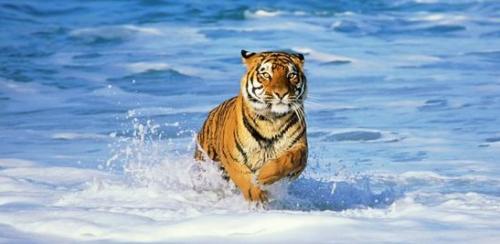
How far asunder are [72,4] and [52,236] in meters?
19.7

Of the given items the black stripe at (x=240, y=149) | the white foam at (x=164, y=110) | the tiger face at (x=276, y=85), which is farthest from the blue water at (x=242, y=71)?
the tiger face at (x=276, y=85)

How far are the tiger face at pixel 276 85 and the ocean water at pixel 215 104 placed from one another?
39 centimetres

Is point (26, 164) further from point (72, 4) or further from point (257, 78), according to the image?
point (72, 4)

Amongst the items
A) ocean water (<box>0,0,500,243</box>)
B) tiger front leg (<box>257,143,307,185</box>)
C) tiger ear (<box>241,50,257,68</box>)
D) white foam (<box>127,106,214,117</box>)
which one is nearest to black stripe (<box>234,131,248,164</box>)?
tiger front leg (<box>257,143,307,185</box>)


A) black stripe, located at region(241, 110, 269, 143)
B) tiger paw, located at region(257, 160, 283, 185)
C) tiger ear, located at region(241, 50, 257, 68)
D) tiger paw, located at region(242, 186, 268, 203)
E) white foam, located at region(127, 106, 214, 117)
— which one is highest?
tiger ear, located at region(241, 50, 257, 68)

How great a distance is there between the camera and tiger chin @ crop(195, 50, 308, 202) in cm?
642

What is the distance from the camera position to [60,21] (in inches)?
875

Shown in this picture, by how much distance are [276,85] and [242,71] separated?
28.2 feet

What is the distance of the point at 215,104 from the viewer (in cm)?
1223

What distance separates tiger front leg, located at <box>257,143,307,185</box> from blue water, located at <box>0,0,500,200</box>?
1.21 metres

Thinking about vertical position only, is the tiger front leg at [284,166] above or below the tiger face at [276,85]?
below

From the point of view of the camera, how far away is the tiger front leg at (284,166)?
21.0 feet

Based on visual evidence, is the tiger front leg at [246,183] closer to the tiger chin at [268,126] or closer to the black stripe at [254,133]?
the tiger chin at [268,126]

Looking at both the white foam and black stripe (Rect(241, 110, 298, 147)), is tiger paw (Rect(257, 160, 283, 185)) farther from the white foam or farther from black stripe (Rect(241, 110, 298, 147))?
the white foam
